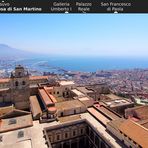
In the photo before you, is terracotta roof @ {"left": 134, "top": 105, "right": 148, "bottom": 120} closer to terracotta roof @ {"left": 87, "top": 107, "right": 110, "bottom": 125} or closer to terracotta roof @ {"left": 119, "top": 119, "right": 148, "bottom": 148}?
terracotta roof @ {"left": 87, "top": 107, "right": 110, "bottom": 125}

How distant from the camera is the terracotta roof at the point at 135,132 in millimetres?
22834

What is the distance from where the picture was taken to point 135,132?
2475 centimetres

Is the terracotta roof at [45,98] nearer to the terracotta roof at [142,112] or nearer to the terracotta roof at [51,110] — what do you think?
the terracotta roof at [51,110]

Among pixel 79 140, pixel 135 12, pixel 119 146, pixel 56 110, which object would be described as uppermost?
pixel 135 12

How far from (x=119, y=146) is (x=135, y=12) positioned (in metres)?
20.3

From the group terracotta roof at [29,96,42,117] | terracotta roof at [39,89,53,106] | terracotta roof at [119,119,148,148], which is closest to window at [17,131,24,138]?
terracotta roof at [29,96,42,117]

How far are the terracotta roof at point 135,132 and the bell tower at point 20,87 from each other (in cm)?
2453

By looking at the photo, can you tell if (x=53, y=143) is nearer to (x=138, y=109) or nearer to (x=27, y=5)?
(x=138, y=109)

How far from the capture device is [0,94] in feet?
139

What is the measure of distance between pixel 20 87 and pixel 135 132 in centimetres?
2784

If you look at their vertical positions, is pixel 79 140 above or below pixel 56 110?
below

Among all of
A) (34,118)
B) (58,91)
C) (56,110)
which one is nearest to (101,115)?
(56,110)

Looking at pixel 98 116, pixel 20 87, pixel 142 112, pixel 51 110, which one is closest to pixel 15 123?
pixel 51 110

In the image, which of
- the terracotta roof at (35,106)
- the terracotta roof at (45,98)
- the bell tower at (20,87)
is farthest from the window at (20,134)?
the bell tower at (20,87)
